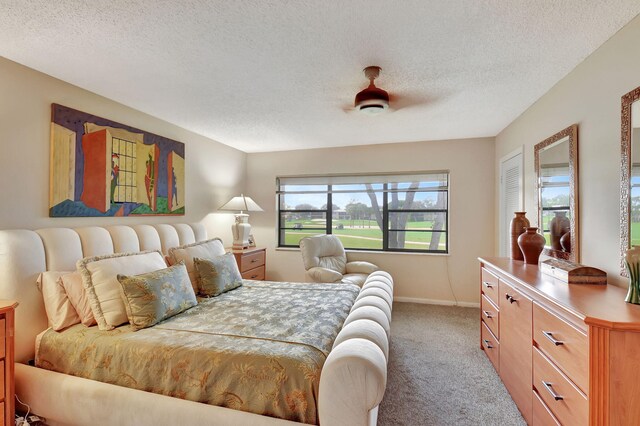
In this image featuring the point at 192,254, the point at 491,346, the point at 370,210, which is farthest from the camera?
the point at 370,210

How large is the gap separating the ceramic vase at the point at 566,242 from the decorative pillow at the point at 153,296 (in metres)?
2.86

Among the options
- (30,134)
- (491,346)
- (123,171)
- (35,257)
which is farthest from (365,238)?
(30,134)

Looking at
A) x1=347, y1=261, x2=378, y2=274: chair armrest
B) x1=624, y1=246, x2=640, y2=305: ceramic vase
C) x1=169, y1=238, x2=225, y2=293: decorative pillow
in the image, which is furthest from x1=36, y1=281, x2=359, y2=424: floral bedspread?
x1=347, y1=261, x2=378, y2=274: chair armrest

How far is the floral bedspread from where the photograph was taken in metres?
1.45

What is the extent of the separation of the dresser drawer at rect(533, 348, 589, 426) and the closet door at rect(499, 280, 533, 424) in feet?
0.34

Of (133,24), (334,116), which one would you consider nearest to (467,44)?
(334,116)

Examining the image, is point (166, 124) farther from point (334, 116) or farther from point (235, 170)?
point (334, 116)

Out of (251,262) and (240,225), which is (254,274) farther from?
(240,225)

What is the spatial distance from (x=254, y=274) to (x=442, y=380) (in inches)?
105

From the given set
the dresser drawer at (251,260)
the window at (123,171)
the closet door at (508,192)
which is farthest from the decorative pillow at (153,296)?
the closet door at (508,192)

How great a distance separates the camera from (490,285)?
2574mm

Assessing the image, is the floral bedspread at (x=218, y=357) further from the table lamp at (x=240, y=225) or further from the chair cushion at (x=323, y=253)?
the table lamp at (x=240, y=225)

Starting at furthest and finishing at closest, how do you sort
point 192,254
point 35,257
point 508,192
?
point 508,192
point 192,254
point 35,257

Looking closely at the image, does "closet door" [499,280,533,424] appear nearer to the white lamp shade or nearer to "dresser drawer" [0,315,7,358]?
"dresser drawer" [0,315,7,358]
